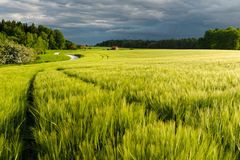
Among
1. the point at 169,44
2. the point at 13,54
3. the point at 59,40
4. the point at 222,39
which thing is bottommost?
the point at 13,54

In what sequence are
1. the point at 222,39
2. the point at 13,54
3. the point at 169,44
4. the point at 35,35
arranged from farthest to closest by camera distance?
1. the point at 169,44
2. the point at 35,35
3. the point at 222,39
4. the point at 13,54

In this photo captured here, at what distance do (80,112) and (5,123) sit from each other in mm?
739

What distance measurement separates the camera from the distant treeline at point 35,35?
121m

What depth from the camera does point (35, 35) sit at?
5027 inches

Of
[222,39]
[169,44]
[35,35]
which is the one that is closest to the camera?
[222,39]

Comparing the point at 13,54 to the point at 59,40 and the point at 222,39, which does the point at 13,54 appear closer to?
the point at 222,39

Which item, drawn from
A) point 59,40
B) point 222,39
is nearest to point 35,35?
point 59,40

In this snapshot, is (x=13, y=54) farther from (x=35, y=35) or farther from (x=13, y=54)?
(x=35, y=35)

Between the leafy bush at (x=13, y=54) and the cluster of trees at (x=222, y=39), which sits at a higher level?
the cluster of trees at (x=222, y=39)

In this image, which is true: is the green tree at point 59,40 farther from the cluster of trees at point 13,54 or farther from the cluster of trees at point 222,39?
the cluster of trees at point 13,54

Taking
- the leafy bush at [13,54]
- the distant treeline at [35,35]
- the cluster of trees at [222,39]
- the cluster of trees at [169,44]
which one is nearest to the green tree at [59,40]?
the distant treeline at [35,35]

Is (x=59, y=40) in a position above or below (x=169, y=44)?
above

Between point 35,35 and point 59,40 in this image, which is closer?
point 35,35

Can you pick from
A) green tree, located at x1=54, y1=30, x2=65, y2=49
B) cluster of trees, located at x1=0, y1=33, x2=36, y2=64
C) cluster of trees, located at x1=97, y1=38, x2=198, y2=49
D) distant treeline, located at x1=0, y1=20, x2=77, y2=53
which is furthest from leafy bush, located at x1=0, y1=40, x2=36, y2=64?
cluster of trees, located at x1=97, y1=38, x2=198, y2=49
